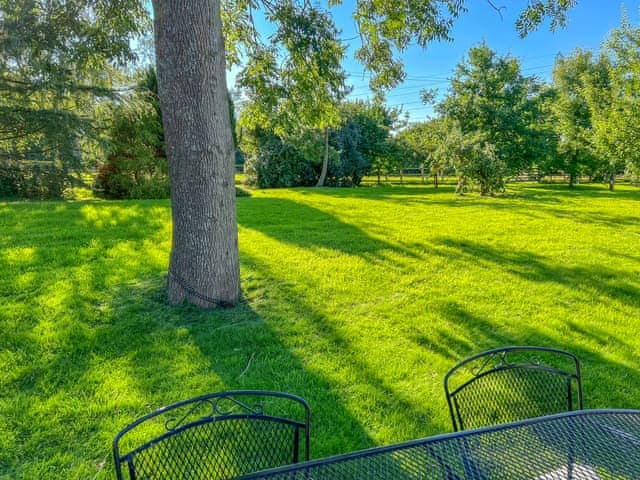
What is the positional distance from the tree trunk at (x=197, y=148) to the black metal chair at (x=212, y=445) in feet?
4.90

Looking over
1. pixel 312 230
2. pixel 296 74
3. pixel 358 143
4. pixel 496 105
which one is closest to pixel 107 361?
pixel 296 74

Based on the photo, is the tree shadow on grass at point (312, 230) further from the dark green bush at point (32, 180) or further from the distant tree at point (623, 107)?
the distant tree at point (623, 107)

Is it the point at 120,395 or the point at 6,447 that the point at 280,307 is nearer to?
the point at 120,395

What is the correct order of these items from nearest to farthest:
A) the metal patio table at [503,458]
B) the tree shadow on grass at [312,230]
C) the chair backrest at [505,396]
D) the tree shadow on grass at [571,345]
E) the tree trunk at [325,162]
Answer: the metal patio table at [503,458]
the chair backrest at [505,396]
the tree shadow on grass at [571,345]
the tree shadow on grass at [312,230]
the tree trunk at [325,162]

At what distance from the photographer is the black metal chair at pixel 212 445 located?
1.03 m

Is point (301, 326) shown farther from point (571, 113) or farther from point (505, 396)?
point (571, 113)

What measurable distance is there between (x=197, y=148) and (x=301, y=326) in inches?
65.5

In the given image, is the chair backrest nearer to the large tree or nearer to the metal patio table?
the metal patio table

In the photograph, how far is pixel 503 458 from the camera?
3.19ft

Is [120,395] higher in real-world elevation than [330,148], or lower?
lower

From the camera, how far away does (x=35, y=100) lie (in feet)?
24.1

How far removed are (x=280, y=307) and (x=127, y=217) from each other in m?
4.52

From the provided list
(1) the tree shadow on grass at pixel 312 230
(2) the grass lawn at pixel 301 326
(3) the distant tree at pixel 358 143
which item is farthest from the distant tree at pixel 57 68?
(3) the distant tree at pixel 358 143

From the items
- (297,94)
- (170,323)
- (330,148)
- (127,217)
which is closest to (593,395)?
(170,323)
